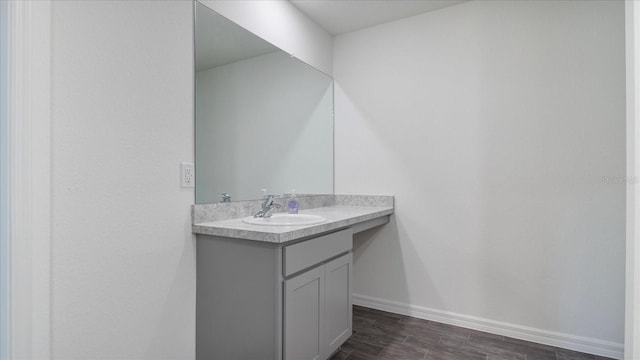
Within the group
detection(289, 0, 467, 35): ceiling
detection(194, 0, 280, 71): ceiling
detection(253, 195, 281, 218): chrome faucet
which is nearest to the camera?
detection(194, 0, 280, 71): ceiling

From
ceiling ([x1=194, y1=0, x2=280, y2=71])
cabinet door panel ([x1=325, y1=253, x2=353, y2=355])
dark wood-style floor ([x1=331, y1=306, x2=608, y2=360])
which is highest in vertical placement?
ceiling ([x1=194, y1=0, x2=280, y2=71])

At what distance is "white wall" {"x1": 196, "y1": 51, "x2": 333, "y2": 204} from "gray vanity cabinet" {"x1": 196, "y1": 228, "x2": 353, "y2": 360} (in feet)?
1.31

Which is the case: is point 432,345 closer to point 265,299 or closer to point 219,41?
point 265,299

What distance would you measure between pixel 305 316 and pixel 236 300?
1.14 feet

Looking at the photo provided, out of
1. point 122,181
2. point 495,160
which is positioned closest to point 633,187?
point 495,160

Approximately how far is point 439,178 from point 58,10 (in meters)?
2.35

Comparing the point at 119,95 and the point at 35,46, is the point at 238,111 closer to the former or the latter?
the point at 119,95

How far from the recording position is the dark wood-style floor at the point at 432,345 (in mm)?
2011

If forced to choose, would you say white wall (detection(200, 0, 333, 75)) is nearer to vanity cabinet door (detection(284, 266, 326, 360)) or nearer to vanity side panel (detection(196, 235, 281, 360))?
vanity side panel (detection(196, 235, 281, 360))

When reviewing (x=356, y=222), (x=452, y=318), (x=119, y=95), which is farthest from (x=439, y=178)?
(x=119, y=95)

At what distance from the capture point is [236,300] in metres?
1.59

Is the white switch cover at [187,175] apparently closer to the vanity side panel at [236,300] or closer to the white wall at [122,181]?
the white wall at [122,181]

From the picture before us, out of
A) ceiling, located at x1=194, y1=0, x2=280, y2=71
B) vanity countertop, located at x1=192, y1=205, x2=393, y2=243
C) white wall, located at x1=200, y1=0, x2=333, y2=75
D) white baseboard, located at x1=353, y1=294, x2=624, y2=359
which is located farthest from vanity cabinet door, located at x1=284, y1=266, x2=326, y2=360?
white wall, located at x1=200, y1=0, x2=333, y2=75

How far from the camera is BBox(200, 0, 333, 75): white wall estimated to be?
199cm
